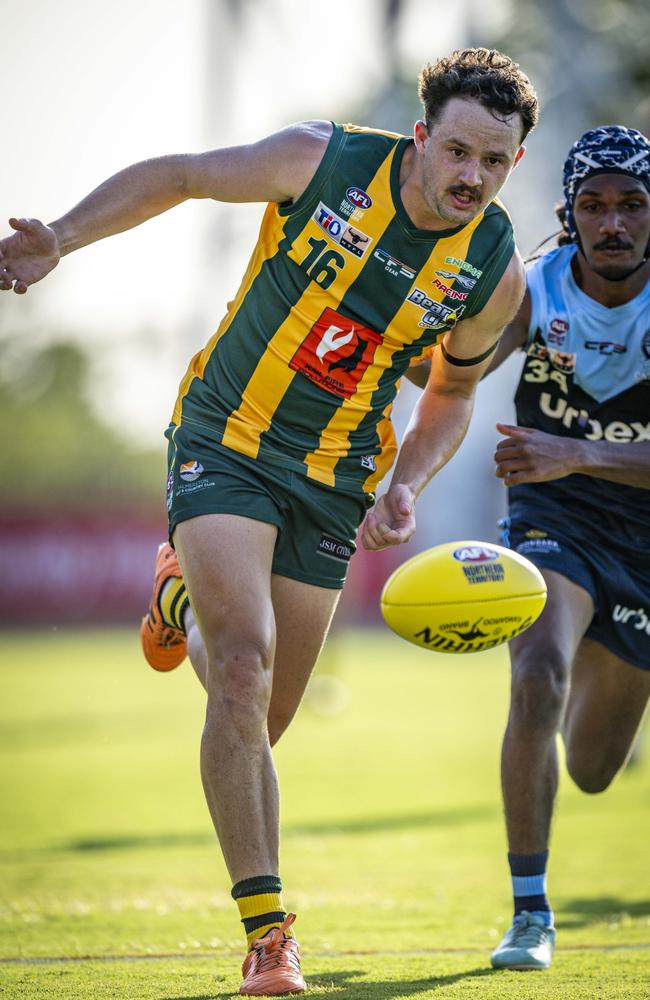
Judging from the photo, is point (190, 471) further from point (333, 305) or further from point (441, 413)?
point (441, 413)

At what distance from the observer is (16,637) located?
30.8m

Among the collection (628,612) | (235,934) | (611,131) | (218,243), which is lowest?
(235,934)

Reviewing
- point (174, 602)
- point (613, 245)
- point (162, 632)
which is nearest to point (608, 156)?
A: point (613, 245)

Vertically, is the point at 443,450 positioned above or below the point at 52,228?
below

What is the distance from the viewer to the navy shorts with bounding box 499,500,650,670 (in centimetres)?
563

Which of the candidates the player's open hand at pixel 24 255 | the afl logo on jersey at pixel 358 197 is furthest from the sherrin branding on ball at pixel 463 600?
the player's open hand at pixel 24 255

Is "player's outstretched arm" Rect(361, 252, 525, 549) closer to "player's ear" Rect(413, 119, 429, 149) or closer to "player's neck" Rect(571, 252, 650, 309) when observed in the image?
"player's ear" Rect(413, 119, 429, 149)

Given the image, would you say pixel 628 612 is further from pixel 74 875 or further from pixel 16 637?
pixel 16 637

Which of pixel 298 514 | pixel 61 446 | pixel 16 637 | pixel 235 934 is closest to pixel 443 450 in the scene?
pixel 298 514

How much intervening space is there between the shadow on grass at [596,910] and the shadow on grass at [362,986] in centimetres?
136

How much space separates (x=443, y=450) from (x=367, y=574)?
29.4m

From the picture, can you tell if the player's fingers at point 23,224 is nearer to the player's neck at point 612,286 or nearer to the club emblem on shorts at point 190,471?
the club emblem on shorts at point 190,471

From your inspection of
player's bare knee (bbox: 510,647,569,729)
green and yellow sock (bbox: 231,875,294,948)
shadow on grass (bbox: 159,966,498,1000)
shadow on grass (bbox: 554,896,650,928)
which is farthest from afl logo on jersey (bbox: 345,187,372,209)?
shadow on grass (bbox: 554,896,650,928)

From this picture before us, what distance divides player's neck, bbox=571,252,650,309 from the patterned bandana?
0.98 feet
